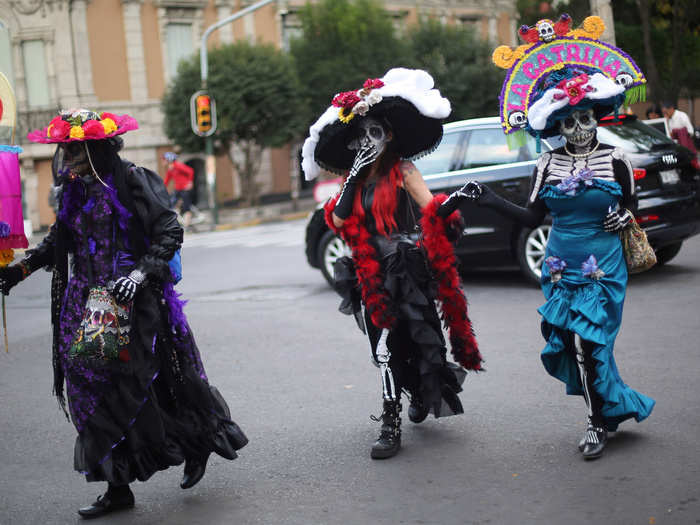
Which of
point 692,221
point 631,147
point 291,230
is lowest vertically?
point 291,230

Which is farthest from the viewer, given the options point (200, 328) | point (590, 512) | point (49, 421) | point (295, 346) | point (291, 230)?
point (291, 230)

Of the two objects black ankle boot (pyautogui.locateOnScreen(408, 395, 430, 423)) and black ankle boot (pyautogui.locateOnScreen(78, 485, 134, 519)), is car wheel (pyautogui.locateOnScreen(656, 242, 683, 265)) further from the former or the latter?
black ankle boot (pyautogui.locateOnScreen(78, 485, 134, 519))

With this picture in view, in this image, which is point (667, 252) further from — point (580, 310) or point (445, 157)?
point (580, 310)

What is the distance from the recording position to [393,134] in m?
5.10

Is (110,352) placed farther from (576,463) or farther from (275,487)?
(576,463)

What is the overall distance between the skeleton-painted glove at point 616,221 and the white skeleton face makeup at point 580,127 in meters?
0.40

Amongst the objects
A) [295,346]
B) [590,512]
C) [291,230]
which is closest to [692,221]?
[295,346]

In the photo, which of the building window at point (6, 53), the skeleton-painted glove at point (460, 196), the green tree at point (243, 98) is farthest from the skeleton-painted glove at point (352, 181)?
the building window at point (6, 53)

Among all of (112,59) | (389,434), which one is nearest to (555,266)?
(389,434)

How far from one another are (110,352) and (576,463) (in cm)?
235

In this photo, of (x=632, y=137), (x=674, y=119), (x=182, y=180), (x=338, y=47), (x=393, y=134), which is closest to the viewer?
(x=393, y=134)

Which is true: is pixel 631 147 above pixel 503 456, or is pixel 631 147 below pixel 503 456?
above

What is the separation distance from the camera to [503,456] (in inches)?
186

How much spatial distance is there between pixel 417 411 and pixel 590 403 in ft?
3.55
